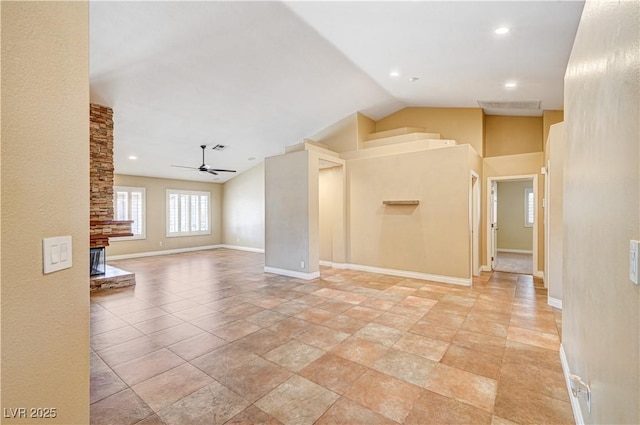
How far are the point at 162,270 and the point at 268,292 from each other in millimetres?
3734

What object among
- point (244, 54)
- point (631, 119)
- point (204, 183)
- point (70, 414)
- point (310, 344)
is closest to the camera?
point (631, 119)

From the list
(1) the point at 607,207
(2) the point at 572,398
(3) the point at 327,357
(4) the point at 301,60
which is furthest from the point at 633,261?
(4) the point at 301,60

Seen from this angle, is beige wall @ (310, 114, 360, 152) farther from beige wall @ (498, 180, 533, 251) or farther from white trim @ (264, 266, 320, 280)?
beige wall @ (498, 180, 533, 251)

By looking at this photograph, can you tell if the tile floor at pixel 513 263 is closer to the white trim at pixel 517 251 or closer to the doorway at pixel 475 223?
the white trim at pixel 517 251

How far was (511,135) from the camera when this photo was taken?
271 inches

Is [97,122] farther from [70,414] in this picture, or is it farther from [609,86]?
[609,86]

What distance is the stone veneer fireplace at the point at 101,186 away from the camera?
506 centimetres

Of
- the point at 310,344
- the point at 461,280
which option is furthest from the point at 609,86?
the point at 461,280

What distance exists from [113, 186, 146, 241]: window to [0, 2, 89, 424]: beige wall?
8.99 metres

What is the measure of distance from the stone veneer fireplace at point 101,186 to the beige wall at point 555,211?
7.46m

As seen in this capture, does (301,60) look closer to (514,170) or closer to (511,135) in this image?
(514,170)

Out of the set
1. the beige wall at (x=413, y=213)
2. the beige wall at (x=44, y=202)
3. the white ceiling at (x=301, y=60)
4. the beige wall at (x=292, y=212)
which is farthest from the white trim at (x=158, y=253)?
the beige wall at (x=44, y=202)

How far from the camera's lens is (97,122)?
5113 mm

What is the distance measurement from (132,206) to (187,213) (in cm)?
187
